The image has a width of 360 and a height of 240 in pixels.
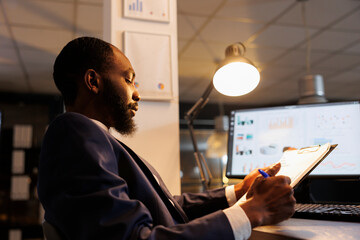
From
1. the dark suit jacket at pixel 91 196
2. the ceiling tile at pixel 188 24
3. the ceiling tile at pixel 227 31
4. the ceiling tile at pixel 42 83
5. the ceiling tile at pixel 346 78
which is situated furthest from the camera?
the ceiling tile at pixel 346 78

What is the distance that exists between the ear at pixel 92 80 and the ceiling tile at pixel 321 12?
2.60m

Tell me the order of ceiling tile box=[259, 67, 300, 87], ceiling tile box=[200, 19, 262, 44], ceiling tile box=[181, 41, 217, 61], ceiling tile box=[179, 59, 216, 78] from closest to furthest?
ceiling tile box=[200, 19, 262, 44] < ceiling tile box=[181, 41, 217, 61] < ceiling tile box=[179, 59, 216, 78] < ceiling tile box=[259, 67, 300, 87]

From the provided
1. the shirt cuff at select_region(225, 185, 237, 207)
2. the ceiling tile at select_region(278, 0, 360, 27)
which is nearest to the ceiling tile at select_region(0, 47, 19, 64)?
the ceiling tile at select_region(278, 0, 360, 27)

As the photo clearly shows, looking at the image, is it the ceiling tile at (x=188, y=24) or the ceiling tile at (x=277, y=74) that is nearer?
the ceiling tile at (x=188, y=24)

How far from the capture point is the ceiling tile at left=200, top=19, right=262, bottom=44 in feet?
11.1

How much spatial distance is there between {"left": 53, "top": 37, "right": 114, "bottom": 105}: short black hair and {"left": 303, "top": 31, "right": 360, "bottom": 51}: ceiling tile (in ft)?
10.8

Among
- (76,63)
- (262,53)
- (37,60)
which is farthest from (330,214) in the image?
(37,60)

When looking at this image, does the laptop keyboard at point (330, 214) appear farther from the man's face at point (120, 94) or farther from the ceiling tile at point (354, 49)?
the ceiling tile at point (354, 49)

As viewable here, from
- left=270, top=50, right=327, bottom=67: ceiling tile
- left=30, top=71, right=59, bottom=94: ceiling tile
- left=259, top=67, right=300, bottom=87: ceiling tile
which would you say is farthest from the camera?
left=259, top=67, right=300, bottom=87: ceiling tile

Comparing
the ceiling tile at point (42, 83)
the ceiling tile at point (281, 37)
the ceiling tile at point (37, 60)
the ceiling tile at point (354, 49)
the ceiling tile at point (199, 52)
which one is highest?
the ceiling tile at point (281, 37)

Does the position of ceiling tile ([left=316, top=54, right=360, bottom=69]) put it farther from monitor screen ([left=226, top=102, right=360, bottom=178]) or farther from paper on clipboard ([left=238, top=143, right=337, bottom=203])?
paper on clipboard ([left=238, top=143, right=337, bottom=203])

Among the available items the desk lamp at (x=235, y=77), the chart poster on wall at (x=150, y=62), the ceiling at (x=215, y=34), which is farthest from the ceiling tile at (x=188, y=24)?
the desk lamp at (x=235, y=77)

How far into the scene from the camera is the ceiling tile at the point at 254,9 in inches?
117

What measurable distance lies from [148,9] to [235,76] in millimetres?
562
